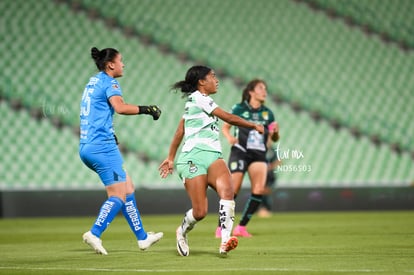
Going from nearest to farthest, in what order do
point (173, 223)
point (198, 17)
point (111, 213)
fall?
1. point (111, 213)
2. point (173, 223)
3. point (198, 17)

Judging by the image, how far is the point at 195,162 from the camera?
7.36m

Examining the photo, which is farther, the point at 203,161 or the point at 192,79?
the point at 192,79

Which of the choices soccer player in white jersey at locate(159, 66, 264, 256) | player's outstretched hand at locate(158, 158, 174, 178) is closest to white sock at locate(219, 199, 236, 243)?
soccer player in white jersey at locate(159, 66, 264, 256)

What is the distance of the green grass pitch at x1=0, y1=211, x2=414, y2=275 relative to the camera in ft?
20.4

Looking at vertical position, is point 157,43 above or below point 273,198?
above

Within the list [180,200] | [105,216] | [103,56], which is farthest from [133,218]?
[180,200]

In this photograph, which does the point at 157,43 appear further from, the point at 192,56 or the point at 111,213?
the point at 111,213

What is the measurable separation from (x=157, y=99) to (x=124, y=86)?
0.90 metres

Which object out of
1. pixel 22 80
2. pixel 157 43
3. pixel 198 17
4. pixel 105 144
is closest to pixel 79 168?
pixel 22 80

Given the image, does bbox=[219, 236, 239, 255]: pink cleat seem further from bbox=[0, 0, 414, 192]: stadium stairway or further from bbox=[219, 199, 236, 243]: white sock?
bbox=[0, 0, 414, 192]: stadium stairway

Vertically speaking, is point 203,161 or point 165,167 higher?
point 203,161

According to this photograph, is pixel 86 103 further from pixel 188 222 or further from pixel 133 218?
pixel 188 222

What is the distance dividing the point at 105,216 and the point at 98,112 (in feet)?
3.36

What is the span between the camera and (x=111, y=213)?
767 cm
